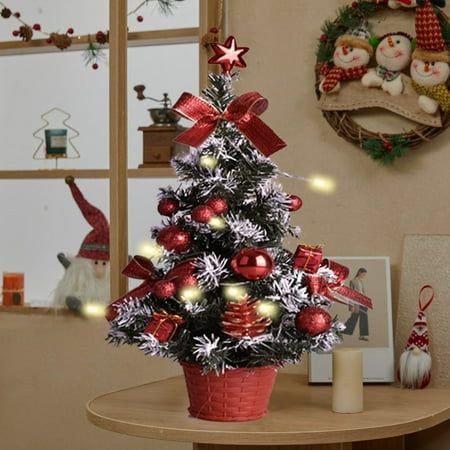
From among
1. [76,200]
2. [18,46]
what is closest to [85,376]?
[76,200]

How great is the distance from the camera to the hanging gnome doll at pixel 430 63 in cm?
258

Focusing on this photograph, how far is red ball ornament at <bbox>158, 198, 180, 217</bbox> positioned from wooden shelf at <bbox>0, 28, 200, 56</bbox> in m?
1.02

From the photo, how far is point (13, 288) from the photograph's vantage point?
3.32m

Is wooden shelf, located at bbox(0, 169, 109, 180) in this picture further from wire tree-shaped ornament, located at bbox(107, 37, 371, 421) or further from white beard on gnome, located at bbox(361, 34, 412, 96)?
wire tree-shaped ornament, located at bbox(107, 37, 371, 421)

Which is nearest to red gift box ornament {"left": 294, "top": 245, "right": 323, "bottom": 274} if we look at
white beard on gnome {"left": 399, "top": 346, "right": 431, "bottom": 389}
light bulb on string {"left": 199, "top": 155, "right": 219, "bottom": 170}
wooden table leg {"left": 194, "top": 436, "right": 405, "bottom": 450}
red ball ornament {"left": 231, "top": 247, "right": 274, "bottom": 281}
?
red ball ornament {"left": 231, "top": 247, "right": 274, "bottom": 281}

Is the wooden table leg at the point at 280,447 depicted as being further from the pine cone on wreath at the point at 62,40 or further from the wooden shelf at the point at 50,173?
the pine cone on wreath at the point at 62,40

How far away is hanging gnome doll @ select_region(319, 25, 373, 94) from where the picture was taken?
2.69 m

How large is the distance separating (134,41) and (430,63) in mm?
959

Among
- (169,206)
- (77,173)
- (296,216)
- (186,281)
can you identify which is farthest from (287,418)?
(77,173)

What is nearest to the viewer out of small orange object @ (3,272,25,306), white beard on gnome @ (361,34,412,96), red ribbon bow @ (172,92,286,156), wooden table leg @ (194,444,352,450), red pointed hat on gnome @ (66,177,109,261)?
red ribbon bow @ (172,92,286,156)

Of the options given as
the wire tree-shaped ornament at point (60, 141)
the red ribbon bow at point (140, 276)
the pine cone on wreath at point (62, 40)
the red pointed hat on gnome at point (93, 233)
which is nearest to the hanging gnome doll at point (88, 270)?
the red pointed hat on gnome at point (93, 233)

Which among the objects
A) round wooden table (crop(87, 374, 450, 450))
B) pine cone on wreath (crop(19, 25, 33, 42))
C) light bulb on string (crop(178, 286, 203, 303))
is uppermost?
pine cone on wreath (crop(19, 25, 33, 42))

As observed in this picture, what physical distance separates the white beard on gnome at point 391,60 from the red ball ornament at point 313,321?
0.83 m

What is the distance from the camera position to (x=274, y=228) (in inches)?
84.7
